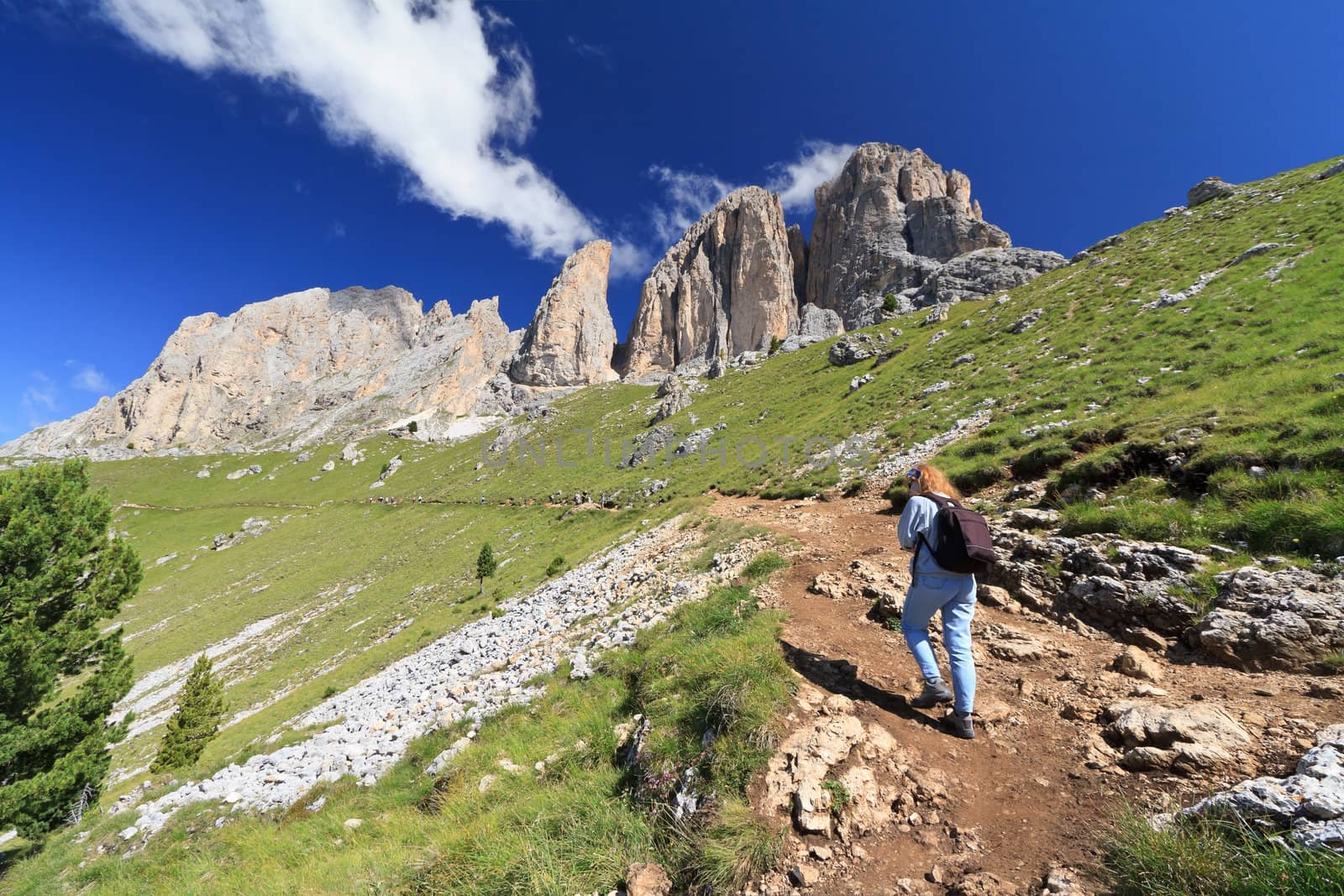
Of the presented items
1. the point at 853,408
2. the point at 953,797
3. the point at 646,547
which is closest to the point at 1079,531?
the point at 953,797

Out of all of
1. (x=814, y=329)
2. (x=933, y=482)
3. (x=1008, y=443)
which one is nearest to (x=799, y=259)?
(x=814, y=329)

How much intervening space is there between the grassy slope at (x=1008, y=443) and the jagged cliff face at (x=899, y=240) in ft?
72.1

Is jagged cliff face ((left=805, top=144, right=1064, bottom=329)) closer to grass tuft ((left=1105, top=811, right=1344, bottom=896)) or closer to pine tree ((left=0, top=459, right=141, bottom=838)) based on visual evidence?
grass tuft ((left=1105, top=811, right=1344, bottom=896))

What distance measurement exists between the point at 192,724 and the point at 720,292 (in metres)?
130

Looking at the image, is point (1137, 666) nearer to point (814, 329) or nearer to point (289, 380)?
point (814, 329)

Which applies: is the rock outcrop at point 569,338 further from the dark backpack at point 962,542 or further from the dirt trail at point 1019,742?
the dark backpack at point 962,542

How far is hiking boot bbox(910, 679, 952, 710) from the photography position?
5.67 m

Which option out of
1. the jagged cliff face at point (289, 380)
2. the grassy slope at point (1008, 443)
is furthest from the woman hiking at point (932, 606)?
the jagged cliff face at point (289, 380)

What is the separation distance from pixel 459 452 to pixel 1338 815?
10025 cm

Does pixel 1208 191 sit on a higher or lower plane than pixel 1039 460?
higher

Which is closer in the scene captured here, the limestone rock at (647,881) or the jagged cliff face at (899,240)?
the limestone rock at (647,881)

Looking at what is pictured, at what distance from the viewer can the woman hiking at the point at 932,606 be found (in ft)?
18.0

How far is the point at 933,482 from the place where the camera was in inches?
255

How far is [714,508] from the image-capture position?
22656 mm
